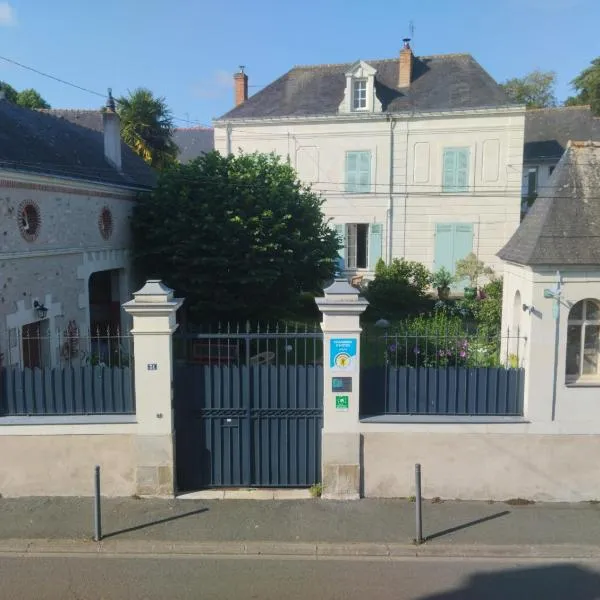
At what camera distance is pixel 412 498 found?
286 inches

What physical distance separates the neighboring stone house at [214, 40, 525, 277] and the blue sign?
51.7 feet

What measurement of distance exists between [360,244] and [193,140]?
2411 centimetres

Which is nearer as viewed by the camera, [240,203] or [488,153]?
[240,203]

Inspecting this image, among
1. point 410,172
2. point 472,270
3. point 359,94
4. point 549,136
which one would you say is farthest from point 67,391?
point 549,136

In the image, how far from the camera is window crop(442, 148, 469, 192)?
22500 mm

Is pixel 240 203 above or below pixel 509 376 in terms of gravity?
above

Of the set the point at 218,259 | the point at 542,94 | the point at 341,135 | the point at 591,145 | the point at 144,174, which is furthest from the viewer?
the point at 542,94

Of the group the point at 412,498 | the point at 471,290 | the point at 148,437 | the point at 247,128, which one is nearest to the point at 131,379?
the point at 148,437

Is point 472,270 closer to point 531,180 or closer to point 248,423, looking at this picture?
point 531,180

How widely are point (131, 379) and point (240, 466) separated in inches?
73.3

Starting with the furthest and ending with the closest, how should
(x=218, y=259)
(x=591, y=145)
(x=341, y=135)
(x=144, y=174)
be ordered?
(x=341, y=135), (x=144, y=174), (x=218, y=259), (x=591, y=145)

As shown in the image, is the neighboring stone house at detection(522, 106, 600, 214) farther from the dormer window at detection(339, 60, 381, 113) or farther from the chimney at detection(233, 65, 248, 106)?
the chimney at detection(233, 65, 248, 106)

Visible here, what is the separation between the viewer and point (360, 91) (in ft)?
75.7

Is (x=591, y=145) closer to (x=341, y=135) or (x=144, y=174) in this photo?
(x=144, y=174)
